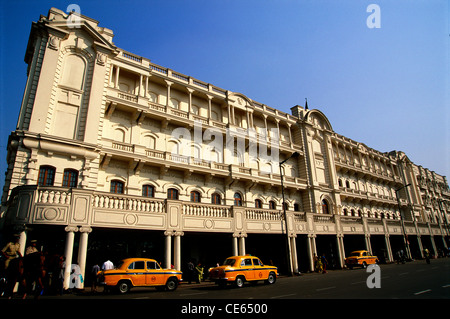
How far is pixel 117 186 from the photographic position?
20812 millimetres

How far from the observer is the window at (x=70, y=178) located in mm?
17641

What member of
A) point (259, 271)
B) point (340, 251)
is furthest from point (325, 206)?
point (259, 271)

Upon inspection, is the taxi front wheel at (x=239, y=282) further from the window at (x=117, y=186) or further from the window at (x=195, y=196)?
the window at (x=117, y=186)

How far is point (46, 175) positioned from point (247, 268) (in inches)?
526

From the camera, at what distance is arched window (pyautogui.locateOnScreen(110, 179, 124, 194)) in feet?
67.4

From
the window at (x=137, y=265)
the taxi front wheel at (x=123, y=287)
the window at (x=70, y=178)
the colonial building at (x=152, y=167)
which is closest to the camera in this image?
the taxi front wheel at (x=123, y=287)

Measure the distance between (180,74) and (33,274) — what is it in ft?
66.1

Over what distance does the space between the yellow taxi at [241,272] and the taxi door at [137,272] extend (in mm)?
3829

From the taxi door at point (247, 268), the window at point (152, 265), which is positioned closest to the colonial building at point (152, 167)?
the window at point (152, 265)

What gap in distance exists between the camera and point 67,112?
1870cm

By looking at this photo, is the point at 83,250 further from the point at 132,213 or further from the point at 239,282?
the point at 239,282
